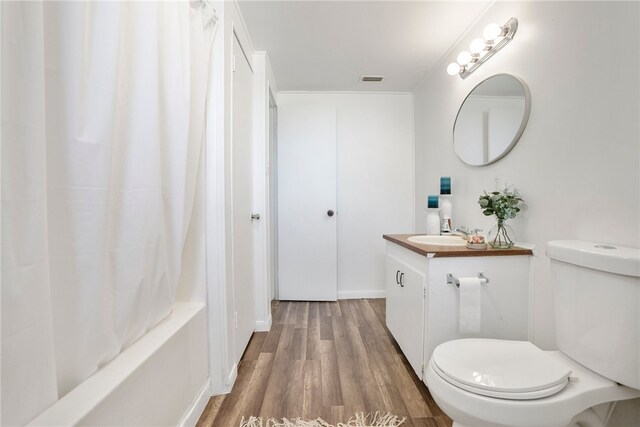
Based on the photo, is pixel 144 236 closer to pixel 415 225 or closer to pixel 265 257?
pixel 265 257

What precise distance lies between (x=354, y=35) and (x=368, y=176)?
131 centimetres

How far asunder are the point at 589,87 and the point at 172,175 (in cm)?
162

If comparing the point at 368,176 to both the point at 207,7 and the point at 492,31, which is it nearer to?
the point at 492,31

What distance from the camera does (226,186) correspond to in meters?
1.42

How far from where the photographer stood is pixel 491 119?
1.63 metres

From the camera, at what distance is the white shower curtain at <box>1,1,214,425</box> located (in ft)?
1.70

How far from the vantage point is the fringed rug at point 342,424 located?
1.22m

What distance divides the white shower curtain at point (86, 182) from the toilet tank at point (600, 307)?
4.59ft

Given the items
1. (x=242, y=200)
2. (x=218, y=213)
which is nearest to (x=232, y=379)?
(x=218, y=213)

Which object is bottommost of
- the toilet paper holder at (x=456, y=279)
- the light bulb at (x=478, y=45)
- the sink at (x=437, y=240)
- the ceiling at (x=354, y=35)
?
the toilet paper holder at (x=456, y=279)

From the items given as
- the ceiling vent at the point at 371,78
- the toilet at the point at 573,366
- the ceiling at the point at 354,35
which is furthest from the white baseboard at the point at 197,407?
the ceiling vent at the point at 371,78

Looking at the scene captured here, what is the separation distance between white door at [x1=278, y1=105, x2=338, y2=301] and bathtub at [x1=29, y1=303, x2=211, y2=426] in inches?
57.1

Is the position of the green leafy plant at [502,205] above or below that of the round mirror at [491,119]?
below

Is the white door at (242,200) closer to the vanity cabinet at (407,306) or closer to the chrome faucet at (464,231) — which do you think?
the vanity cabinet at (407,306)
